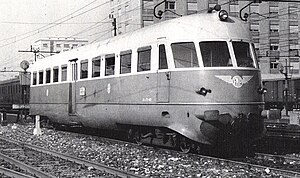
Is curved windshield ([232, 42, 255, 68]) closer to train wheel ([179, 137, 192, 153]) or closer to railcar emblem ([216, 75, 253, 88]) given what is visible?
railcar emblem ([216, 75, 253, 88])

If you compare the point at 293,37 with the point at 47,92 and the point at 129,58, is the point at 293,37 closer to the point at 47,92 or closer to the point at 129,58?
the point at 47,92

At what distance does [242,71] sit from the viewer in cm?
1188

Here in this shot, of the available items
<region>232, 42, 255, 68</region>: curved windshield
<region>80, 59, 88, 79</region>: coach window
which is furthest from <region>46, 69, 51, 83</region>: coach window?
<region>232, 42, 255, 68</region>: curved windshield

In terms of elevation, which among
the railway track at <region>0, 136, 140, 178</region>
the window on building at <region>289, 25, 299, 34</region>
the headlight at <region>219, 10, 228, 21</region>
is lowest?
the railway track at <region>0, 136, 140, 178</region>

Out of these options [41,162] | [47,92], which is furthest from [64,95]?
[41,162]

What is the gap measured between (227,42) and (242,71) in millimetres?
842

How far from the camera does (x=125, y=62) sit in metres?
14.2

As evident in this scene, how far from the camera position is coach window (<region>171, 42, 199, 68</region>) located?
11930 millimetres

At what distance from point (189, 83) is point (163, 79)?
86cm

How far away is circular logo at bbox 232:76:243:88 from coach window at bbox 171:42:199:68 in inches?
40.9

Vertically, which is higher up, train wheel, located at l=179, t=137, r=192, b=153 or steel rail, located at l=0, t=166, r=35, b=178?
train wheel, located at l=179, t=137, r=192, b=153

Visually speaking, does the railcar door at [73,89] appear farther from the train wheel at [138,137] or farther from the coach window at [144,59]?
the coach window at [144,59]

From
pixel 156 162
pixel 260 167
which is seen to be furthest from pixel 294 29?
pixel 260 167

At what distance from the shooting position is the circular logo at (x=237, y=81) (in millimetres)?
11648
